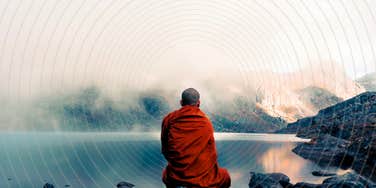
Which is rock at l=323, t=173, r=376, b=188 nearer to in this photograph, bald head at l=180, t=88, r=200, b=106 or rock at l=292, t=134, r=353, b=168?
bald head at l=180, t=88, r=200, b=106

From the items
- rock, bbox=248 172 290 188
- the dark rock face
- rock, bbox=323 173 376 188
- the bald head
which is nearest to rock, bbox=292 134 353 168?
rock, bbox=248 172 290 188

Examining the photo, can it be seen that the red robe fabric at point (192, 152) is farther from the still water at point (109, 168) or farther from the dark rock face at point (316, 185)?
the still water at point (109, 168)

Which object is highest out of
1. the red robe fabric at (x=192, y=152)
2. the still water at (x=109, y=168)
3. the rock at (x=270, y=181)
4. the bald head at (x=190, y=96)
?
the bald head at (x=190, y=96)

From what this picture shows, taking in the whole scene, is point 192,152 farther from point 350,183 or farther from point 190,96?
point 350,183

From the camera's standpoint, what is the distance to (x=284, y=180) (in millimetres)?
32656

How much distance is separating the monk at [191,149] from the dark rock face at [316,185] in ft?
68.7

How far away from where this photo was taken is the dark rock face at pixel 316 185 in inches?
860

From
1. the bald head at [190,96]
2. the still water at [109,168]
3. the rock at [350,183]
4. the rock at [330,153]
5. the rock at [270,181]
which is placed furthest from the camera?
the rock at [330,153]

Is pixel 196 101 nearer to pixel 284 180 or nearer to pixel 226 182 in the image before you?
pixel 226 182

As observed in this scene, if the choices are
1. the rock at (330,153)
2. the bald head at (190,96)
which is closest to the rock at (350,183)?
the bald head at (190,96)

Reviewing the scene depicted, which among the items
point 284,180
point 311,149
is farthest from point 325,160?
point 284,180

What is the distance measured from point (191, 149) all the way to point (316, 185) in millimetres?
26917

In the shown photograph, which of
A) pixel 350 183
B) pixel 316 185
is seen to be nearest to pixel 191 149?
pixel 350 183

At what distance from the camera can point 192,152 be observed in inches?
177
